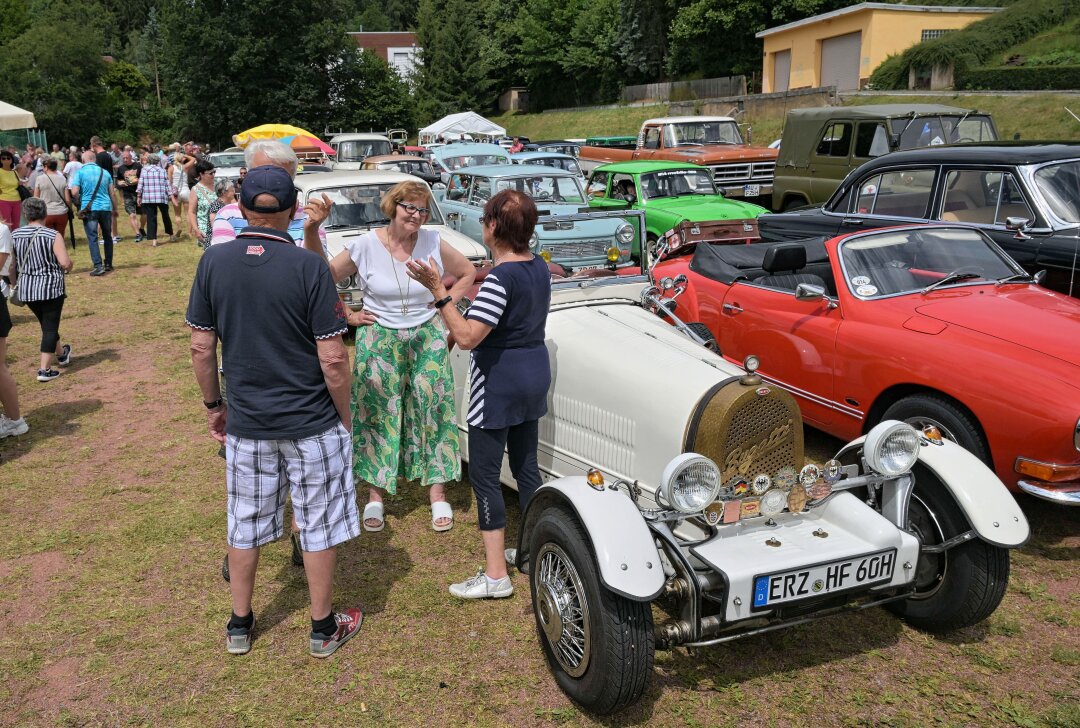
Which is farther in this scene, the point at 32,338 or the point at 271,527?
the point at 32,338

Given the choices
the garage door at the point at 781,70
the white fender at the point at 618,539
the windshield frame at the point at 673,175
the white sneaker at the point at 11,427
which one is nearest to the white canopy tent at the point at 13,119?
the white sneaker at the point at 11,427

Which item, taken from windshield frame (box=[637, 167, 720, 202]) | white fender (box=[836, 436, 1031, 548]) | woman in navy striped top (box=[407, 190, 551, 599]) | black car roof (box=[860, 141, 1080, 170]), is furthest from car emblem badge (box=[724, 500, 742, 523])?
windshield frame (box=[637, 167, 720, 202])

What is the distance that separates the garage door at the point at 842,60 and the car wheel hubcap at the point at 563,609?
36294 millimetres

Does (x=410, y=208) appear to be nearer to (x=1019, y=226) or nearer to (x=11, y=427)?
(x=11, y=427)

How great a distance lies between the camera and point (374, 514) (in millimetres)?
5012

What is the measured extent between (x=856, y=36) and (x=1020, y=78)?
35.9ft

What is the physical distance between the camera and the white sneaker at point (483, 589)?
421 centimetres

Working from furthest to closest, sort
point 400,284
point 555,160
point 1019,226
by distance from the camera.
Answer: point 555,160 < point 1019,226 < point 400,284

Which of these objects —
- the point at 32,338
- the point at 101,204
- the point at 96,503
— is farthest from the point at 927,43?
the point at 96,503

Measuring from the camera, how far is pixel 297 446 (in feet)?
11.6

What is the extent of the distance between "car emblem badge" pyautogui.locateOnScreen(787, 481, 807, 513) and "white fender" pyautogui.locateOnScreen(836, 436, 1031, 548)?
515 millimetres

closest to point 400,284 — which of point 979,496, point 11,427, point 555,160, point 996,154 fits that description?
point 979,496

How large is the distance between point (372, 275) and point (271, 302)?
129cm

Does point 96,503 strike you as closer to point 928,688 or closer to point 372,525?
point 372,525
